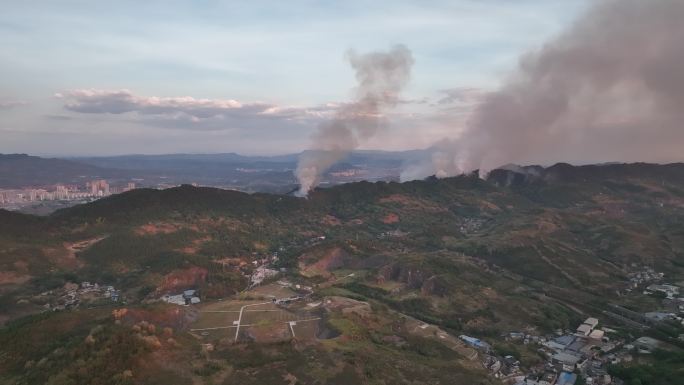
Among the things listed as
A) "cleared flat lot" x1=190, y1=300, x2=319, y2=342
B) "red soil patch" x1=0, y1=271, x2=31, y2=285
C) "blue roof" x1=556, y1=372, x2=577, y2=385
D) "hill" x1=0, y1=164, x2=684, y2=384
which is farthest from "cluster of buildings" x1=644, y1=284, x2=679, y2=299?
"red soil patch" x1=0, y1=271, x2=31, y2=285

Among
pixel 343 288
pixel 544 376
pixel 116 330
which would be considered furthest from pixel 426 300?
pixel 116 330

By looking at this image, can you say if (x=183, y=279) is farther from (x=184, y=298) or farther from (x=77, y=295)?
(x=77, y=295)

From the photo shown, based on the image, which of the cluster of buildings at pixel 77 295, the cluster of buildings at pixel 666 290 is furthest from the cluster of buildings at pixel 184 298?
the cluster of buildings at pixel 666 290

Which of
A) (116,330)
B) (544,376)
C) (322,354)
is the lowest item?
(544,376)

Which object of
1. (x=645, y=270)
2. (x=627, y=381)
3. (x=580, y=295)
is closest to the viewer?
(x=627, y=381)

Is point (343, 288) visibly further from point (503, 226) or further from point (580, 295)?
point (503, 226)

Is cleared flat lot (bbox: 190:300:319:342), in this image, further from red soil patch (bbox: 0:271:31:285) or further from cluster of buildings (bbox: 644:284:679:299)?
cluster of buildings (bbox: 644:284:679:299)

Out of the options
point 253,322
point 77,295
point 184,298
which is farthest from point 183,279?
point 253,322
